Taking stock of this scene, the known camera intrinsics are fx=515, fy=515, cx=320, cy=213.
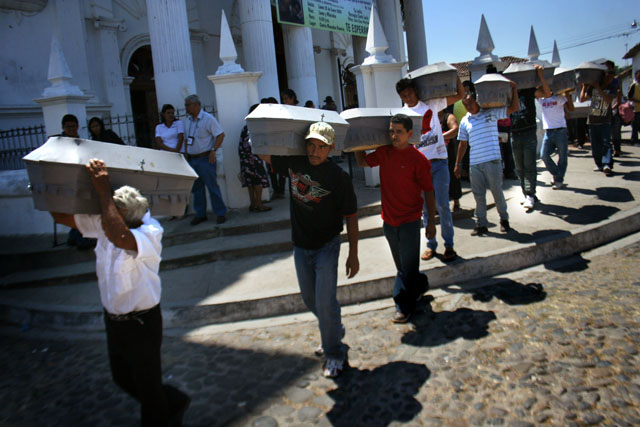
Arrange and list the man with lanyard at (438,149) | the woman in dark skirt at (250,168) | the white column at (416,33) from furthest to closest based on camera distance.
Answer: the white column at (416,33) < the woman in dark skirt at (250,168) < the man with lanyard at (438,149)

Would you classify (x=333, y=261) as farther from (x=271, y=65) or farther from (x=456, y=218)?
(x=271, y=65)

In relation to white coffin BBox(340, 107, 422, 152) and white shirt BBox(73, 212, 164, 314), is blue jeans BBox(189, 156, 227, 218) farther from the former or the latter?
white shirt BBox(73, 212, 164, 314)

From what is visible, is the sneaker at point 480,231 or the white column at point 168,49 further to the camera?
the white column at point 168,49

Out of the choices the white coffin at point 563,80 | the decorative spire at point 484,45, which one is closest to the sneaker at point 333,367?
the white coffin at point 563,80

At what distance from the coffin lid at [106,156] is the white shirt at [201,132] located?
182 inches

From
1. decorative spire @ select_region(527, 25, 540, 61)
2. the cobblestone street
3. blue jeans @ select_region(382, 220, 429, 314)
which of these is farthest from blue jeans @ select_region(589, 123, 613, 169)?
blue jeans @ select_region(382, 220, 429, 314)

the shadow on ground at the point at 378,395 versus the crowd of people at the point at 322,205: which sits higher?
the crowd of people at the point at 322,205

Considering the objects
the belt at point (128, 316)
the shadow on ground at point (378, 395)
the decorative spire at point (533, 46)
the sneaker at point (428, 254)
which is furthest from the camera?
the decorative spire at point (533, 46)

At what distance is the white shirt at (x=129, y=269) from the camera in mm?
2664

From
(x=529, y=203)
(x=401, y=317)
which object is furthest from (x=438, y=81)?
(x=529, y=203)

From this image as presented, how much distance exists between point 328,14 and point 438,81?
8.60 meters

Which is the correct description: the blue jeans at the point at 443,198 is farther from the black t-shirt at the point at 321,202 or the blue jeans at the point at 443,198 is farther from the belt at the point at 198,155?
the belt at the point at 198,155

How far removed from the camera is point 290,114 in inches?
137

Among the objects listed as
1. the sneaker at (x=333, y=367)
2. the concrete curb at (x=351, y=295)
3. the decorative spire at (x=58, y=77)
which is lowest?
the sneaker at (x=333, y=367)
